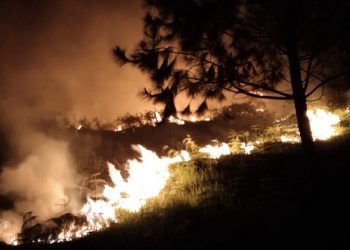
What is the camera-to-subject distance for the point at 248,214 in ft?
16.6

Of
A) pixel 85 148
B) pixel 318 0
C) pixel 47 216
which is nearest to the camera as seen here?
pixel 318 0

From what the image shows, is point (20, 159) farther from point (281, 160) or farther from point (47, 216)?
point (281, 160)

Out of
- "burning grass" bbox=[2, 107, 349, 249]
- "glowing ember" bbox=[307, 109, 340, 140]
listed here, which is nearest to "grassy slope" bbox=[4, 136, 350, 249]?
"burning grass" bbox=[2, 107, 349, 249]

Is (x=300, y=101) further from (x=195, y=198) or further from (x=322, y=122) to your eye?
(x=322, y=122)

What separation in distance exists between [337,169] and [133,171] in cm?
427

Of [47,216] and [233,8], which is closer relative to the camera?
[233,8]

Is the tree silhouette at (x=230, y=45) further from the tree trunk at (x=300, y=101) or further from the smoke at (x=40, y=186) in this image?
the smoke at (x=40, y=186)

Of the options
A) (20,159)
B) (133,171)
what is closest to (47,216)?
(133,171)

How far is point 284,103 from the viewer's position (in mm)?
18312

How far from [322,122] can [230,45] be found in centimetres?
659

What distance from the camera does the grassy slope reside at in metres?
4.49

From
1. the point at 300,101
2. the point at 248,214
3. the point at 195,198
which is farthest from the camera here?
the point at 300,101

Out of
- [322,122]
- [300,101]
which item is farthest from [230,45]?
[322,122]

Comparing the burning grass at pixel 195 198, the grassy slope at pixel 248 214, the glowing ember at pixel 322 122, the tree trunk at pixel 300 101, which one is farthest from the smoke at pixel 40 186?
the glowing ember at pixel 322 122
